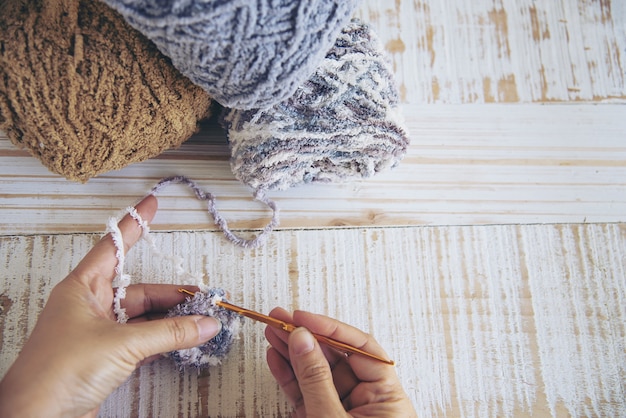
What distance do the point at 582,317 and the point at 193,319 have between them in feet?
2.22

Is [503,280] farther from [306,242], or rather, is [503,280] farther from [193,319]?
[193,319]

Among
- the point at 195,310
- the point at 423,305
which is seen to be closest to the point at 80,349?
the point at 195,310

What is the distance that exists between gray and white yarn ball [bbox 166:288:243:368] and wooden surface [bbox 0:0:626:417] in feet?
0.13

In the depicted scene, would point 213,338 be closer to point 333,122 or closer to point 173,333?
point 173,333

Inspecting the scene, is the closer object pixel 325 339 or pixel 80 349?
pixel 80 349

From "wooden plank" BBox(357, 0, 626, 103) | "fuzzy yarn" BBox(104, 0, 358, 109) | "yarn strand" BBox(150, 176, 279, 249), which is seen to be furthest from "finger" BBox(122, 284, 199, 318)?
"wooden plank" BBox(357, 0, 626, 103)

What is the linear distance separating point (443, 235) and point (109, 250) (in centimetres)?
56

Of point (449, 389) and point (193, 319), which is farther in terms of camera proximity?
point (449, 389)

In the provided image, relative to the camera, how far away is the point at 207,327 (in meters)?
0.68

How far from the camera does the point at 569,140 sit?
0.95 metres

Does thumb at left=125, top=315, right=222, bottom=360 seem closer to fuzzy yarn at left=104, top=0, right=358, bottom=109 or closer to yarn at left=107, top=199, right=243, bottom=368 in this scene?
yarn at left=107, top=199, right=243, bottom=368

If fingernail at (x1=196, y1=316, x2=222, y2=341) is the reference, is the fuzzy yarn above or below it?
above

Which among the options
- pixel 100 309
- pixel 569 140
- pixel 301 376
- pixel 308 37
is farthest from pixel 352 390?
pixel 569 140

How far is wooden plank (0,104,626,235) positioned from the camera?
33.5 inches
